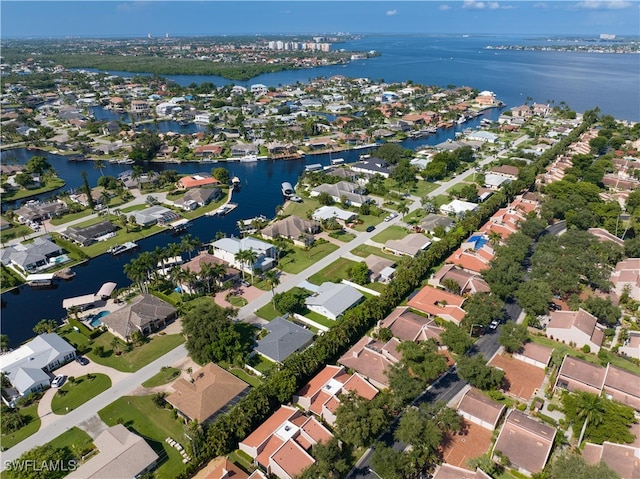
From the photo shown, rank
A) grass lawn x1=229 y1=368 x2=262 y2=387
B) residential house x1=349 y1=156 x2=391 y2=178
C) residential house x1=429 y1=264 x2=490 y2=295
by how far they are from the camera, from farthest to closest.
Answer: residential house x1=349 y1=156 x2=391 y2=178
residential house x1=429 y1=264 x2=490 y2=295
grass lawn x1=229 y1=368 x2=262 y2=387

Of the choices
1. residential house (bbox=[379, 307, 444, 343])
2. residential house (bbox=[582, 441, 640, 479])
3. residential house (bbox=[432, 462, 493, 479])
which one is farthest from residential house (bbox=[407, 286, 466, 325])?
residential house (bbox=[432, 462, 493, 479])

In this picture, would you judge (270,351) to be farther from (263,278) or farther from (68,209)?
(68,209)

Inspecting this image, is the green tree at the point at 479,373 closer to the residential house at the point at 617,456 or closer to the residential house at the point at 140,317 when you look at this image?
the residential house at the point at 617,456

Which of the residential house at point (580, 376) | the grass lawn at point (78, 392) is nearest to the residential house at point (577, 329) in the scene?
the residential house at point (580, 376)

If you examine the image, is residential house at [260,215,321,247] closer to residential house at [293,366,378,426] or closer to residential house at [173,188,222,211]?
residential house at [173,188,222,211]

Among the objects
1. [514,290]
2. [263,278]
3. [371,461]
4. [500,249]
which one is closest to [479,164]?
[500,249]

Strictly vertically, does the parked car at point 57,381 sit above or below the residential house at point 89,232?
below
